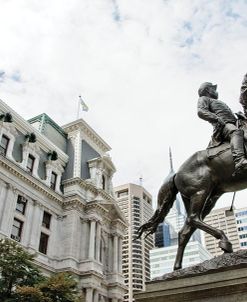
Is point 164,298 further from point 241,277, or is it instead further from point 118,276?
point 118,276

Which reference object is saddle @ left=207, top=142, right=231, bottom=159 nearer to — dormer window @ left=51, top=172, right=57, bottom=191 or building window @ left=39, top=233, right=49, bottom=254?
building window @ left=39, top=233, right=49, bottom=254

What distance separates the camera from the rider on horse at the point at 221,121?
6.46 m

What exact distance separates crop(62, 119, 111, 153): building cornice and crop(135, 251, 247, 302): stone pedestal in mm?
42006

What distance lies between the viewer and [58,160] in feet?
142

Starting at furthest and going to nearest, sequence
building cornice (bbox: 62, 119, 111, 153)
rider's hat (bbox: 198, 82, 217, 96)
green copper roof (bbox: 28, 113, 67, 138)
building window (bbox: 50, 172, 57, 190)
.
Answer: building cornice (bbox: 62, 119, 111, 153), green copper roof (bbox: 28, 113, 67, 138), building window (bbox: 50, 172, 57, 190), rider's hat (bbox: 198, 82, 217, 96)

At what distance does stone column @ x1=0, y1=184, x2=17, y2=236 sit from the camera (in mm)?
31859

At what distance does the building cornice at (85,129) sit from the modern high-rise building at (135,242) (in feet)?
199

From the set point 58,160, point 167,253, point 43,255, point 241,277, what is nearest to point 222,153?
point 241,277

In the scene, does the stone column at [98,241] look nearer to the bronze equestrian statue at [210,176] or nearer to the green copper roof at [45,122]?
the green copper roof at [45,122]

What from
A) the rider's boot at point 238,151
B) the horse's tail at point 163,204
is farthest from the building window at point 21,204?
the rider's boot at point 238,151

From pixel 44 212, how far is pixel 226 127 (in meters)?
32.9

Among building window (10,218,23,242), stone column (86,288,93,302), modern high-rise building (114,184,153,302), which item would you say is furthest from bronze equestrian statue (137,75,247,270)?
modern high-rise building (114,184,153,302)

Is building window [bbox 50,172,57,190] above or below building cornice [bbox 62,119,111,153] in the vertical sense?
below

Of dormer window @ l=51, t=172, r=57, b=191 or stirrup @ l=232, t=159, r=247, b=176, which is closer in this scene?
stirrup @ l=232, t=159, r=247, b=176
